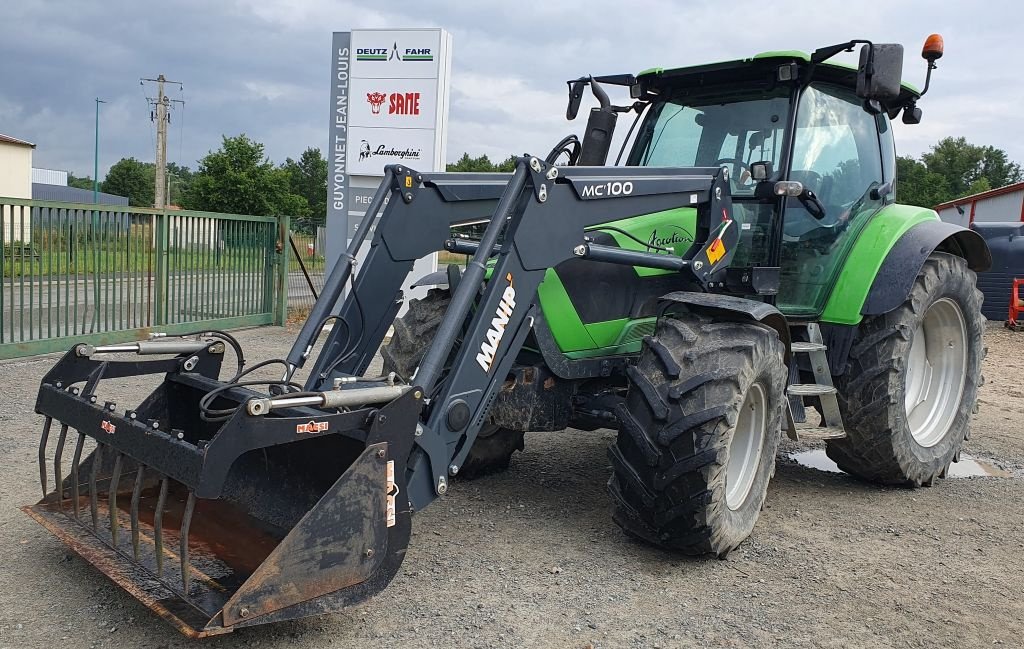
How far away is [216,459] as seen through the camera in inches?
116

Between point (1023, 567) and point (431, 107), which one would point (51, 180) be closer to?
point (431, 107)

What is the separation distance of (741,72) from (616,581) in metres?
2.98

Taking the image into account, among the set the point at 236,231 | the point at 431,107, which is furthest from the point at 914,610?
the point at 236,231

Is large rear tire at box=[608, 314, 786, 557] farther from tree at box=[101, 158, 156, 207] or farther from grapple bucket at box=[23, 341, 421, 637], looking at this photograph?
tree at box=[101, 158, 156, 207]

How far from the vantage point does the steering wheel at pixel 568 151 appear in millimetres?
4797

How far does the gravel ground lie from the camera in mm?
3369

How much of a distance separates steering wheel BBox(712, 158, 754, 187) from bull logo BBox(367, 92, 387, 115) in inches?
280

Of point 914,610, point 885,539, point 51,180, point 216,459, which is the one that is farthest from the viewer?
point 51,180

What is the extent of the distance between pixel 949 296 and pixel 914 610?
8.31ft

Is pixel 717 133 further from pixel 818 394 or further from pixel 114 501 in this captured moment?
Result: pixel 114 501

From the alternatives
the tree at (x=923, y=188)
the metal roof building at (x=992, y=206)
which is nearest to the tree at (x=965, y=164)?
the tree at (x=923, y=188)

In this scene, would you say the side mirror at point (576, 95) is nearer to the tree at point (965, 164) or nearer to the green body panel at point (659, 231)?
the green body panel at point (659, 231)

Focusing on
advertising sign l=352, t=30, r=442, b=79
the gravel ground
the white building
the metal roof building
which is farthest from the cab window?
the white building

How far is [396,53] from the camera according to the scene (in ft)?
37.2
